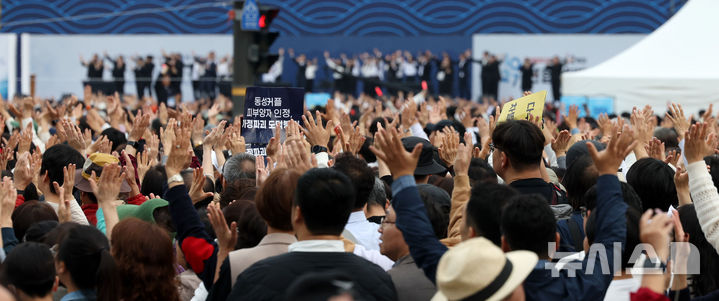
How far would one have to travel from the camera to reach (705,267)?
3.80 m

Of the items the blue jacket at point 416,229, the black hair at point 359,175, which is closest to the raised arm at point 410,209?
the blue jacket at point 416,229

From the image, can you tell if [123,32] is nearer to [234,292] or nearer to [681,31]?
[681,31]

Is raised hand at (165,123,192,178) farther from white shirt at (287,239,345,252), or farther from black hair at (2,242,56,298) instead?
white shirt at (287,239,345,252)

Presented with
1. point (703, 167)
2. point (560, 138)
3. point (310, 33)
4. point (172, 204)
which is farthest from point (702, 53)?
point (310, 33)

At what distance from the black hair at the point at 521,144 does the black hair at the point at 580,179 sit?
18 centimetres

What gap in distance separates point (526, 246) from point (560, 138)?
11.5ft

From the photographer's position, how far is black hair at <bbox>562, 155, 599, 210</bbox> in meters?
4.37

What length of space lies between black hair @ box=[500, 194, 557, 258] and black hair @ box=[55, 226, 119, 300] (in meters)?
1.35

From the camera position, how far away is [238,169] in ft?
18.4

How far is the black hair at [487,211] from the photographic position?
10.6 ft

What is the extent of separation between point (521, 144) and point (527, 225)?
148 cm

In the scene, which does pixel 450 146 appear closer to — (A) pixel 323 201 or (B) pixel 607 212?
(B) pixel 607 212

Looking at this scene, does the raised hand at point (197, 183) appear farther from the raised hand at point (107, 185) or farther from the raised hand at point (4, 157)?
the raised hand at point (4, 157)

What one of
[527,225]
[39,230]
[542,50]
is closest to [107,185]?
[39,230]
